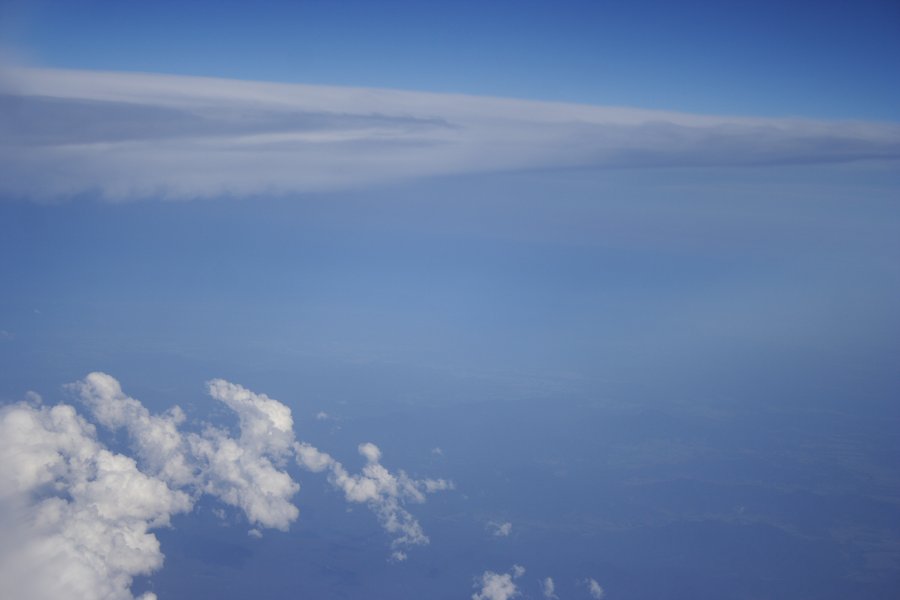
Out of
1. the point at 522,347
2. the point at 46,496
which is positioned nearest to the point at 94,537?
the point at 46,496

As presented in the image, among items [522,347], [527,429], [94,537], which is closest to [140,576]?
[94,537]

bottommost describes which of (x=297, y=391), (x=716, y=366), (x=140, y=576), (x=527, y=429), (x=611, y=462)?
(x=140, y=576)

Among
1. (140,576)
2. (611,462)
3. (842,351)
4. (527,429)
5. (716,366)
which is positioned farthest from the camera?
(842,351)

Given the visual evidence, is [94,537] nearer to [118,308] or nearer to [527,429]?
[527,429]

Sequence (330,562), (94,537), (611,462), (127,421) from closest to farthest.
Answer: (94,537), (330,562), (127,421), (611,462)

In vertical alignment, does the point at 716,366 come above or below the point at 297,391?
above

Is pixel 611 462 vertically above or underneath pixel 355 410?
underneath

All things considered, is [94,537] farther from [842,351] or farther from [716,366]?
[842,351]

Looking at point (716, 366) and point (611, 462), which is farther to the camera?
point (716, 366)

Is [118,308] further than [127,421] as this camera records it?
Yes
